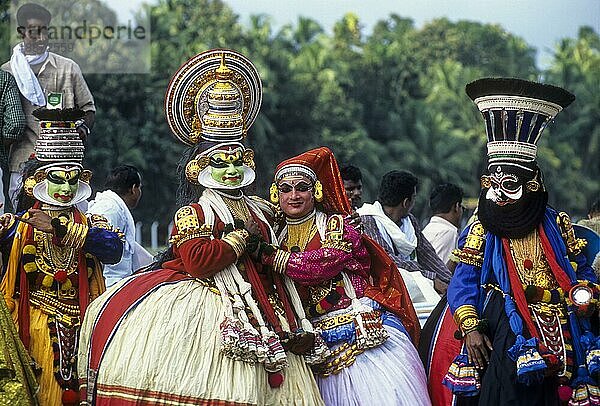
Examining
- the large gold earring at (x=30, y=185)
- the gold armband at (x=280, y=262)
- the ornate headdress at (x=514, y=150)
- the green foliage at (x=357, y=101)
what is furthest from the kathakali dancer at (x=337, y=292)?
the green foliage at (x=357, y=101)

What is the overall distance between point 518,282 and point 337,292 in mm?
1070

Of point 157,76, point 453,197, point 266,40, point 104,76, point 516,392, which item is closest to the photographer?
point 516,392

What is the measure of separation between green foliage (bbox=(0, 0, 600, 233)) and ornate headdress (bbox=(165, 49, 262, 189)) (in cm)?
3389

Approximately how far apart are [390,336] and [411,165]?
4759cm

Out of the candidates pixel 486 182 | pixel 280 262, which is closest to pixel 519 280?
pixel 486 182

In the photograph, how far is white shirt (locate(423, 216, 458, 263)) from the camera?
1130 centimetres

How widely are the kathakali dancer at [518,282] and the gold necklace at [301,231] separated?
0.90 metres

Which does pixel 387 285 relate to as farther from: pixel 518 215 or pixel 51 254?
pixel 51 254

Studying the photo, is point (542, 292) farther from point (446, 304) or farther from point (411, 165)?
point (411, 165)

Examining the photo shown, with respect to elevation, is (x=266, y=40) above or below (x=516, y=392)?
above

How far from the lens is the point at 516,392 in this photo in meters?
7.07

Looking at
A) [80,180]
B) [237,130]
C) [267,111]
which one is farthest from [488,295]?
[267,111]

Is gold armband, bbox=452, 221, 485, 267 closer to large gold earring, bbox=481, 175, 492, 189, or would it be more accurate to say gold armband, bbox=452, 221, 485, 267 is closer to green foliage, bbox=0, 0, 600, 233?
large gold earring, bbox=481, 175, 492, 189

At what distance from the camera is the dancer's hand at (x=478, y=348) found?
7.14 m
